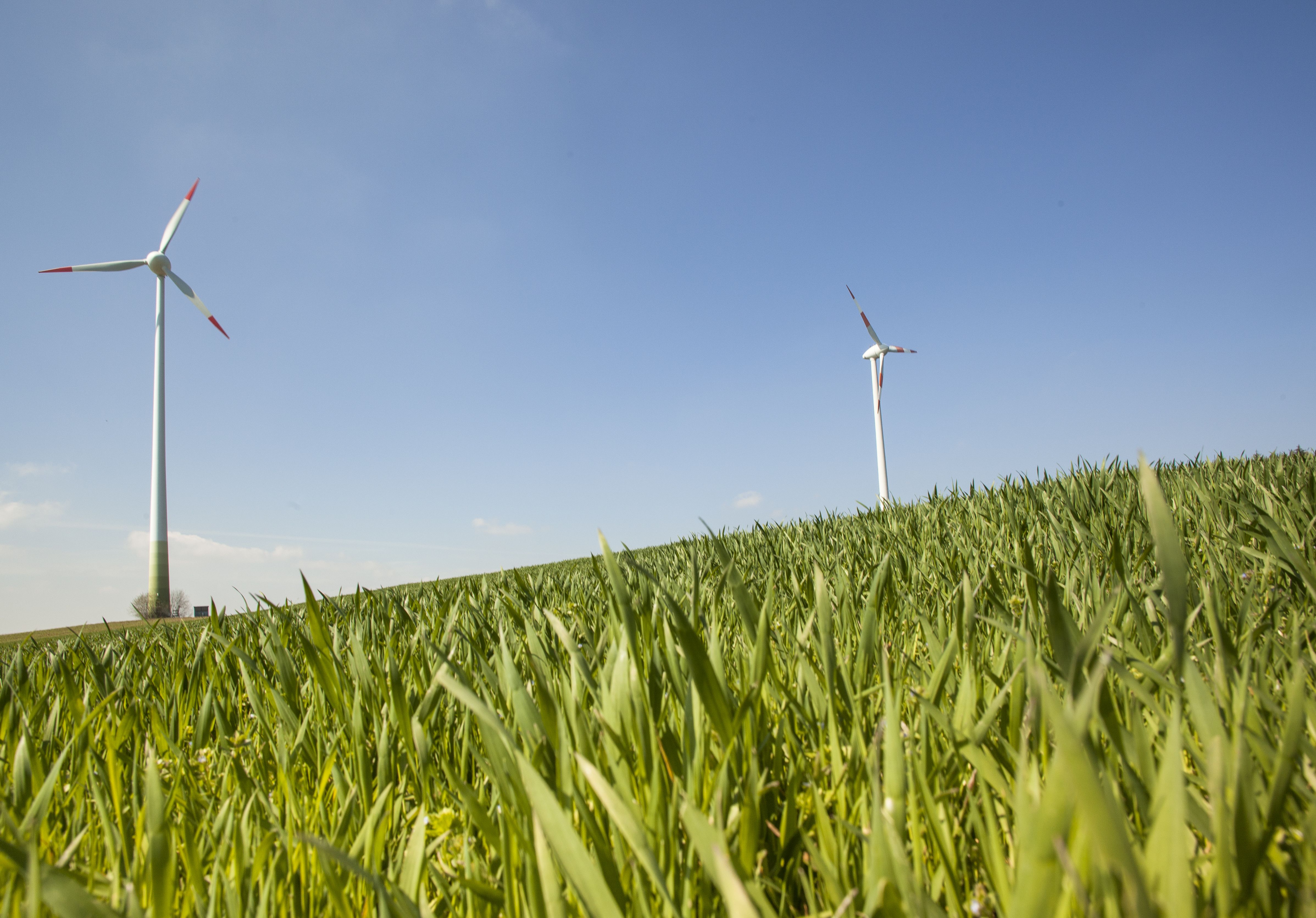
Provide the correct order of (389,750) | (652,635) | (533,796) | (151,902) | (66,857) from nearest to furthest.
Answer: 1. (533,796)
2. (151,902)
3. (66,857)
4. (389,750)
5. (652,635)

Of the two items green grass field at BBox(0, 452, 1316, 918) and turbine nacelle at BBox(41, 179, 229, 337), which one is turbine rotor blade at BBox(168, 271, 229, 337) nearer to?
turbine nacelle at BBox(41, 179, 229, 337)

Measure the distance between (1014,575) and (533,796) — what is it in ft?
8.21

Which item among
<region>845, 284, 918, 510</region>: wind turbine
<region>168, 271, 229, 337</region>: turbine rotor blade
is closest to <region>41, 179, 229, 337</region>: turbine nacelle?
<region>168, 271, 229, 337</region>: turbine rotor blade

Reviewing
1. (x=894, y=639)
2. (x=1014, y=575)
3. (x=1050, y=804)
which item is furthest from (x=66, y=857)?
(x=1014, y=575)

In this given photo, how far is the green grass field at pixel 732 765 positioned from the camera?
0.70 m

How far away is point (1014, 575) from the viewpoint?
2666 mm

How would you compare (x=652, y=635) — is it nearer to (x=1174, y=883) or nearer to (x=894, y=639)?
(x=894, y=639)

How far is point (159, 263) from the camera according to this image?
26.2 metres

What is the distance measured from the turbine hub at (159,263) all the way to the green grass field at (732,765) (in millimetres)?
30403

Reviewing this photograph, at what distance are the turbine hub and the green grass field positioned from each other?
30.4 meters

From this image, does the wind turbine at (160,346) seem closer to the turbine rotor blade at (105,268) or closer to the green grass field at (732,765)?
the turbine rotor blade at (105,268)

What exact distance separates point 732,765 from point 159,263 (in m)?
33.0

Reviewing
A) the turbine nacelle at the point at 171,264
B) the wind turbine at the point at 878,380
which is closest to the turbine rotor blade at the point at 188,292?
the turbine nacelle at the point at 171,264

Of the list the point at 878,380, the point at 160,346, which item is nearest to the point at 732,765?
the point at 878,380
